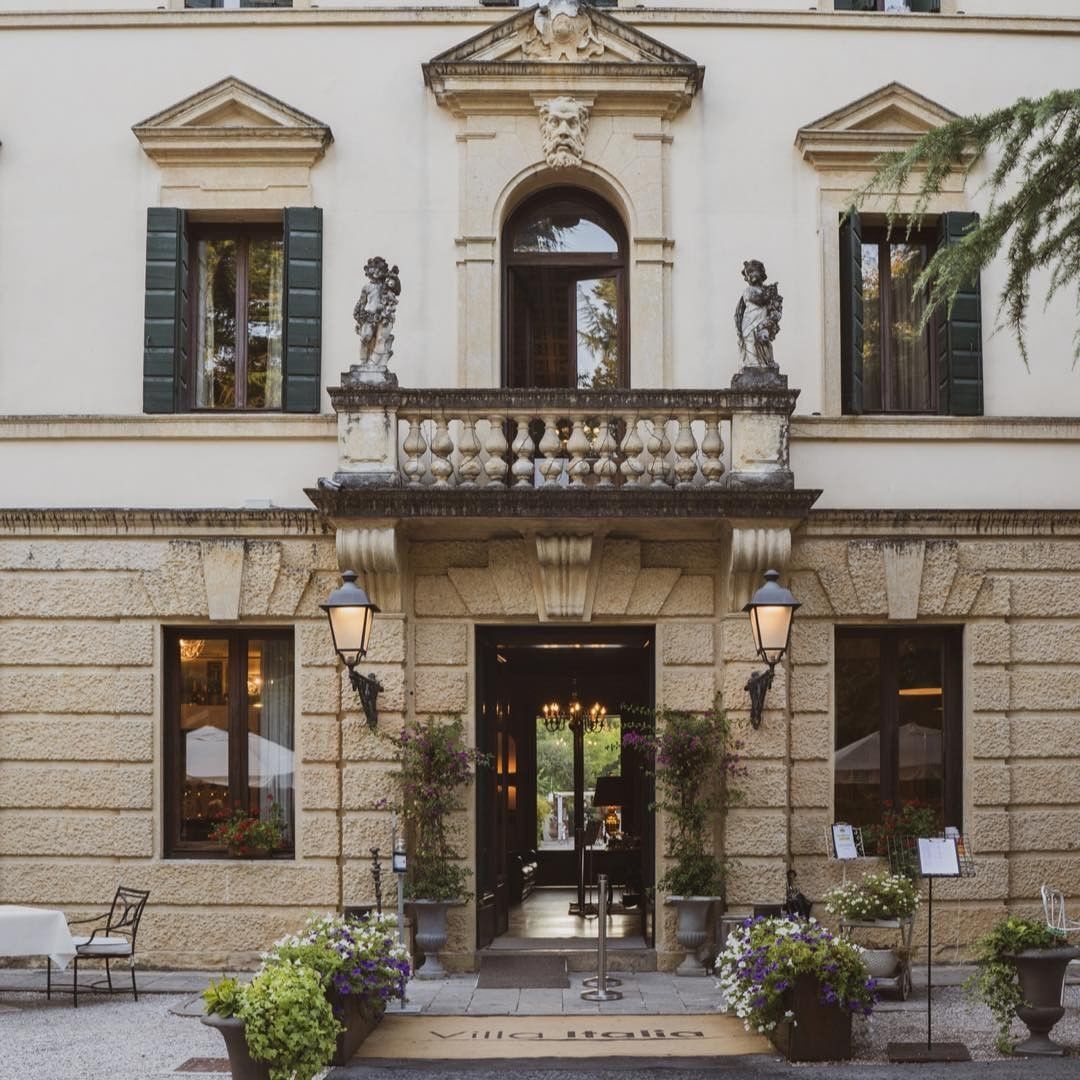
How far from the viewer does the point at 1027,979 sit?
37.5 feet

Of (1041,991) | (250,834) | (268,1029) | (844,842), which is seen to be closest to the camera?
(268,1029)

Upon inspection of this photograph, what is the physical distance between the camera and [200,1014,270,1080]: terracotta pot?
9.71 meters

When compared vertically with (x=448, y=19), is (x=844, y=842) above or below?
below

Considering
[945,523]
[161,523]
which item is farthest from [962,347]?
[161,523]

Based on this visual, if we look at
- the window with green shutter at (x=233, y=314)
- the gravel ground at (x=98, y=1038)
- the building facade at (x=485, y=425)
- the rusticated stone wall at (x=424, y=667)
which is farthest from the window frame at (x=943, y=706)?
the gravel ground at (x=98, y=1038)

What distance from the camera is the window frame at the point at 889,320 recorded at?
1603 cm

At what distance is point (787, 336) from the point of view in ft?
52.0

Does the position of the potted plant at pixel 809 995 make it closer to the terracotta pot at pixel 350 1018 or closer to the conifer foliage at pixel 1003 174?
the terracotta pot at pixel 350 1018

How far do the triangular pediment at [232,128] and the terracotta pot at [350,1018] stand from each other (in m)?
8.49

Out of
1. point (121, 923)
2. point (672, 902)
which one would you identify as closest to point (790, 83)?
point (672, 902)

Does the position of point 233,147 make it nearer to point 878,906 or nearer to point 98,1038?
point 98,1038

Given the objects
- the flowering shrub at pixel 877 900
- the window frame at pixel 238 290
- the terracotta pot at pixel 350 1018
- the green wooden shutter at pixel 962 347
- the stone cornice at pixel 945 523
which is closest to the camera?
the terracotta pot at pixel 350 1018

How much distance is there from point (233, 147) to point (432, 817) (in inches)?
274

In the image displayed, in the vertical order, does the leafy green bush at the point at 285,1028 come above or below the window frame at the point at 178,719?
below
